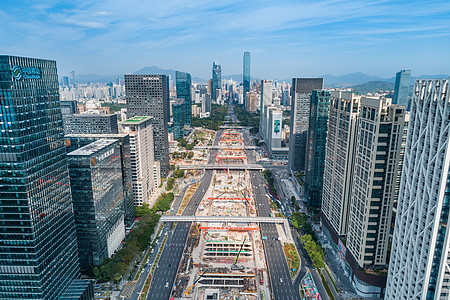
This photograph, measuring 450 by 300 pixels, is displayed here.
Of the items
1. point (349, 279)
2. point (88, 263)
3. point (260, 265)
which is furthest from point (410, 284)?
point (88, 263)

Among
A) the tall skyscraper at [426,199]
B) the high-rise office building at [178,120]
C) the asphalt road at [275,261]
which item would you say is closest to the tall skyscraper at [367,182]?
the tall skyscraper at [426,199]

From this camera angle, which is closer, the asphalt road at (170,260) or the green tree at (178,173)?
the asphalt road at (170,260)

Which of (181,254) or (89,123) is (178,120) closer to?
(89,123)

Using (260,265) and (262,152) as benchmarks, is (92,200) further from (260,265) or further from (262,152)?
(262,152)

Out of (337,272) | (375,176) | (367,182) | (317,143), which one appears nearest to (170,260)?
(337,272)

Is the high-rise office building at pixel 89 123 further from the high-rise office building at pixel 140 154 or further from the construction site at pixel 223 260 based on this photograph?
the construction site at pixel 223 260

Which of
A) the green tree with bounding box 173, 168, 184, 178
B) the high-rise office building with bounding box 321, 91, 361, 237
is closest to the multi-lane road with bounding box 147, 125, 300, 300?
the high-rise office building with bounding box 321, 91, 361, 237
